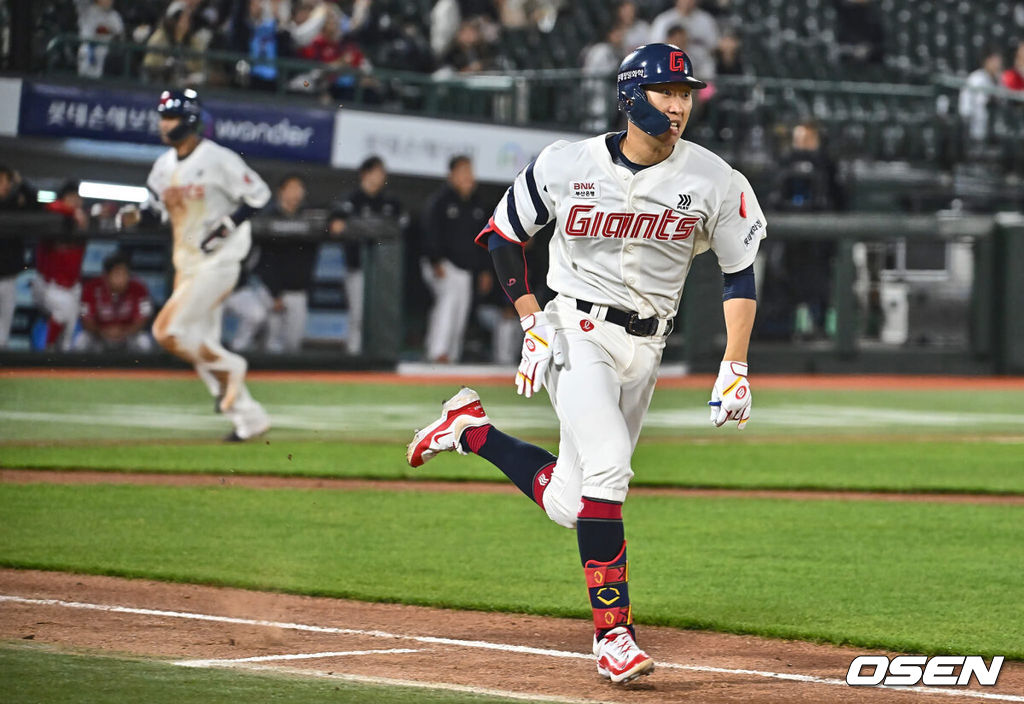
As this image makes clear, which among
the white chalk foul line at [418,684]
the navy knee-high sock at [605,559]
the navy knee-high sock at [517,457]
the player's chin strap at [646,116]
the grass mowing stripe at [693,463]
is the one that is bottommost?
the grass mowing stripe at [693,463]

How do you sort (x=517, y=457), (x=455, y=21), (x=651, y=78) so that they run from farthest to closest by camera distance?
1. (x=455, y=21)
2. (x=517, y=457)
3. (x=651, y=78)

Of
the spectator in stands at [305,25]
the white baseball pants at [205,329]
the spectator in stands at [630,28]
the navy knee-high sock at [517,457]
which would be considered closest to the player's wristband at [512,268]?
the navy knee-high sock at [517,457]

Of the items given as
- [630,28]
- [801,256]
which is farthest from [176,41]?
[801,256]

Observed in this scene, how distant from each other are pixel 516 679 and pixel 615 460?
74cm

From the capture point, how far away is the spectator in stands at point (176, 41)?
50.6ft

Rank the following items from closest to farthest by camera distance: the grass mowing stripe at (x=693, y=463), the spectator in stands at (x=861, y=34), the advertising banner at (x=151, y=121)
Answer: the grass mowing stripe at (x=693, y=463)
the advertising banner at (x=151, y=121)
the spectator in stands at (x=861, y=34)

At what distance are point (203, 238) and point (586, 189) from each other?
629 centimetres

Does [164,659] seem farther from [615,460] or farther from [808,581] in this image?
[808,581]

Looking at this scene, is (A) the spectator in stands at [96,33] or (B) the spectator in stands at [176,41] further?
(B) the spectator in stands at [176,41]

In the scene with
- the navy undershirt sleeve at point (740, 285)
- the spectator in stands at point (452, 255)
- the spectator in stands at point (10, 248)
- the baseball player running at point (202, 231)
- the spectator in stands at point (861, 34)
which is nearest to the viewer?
the navy undershirt sleeve at point (740, 285)

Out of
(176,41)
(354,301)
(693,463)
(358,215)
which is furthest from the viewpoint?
(354,301)

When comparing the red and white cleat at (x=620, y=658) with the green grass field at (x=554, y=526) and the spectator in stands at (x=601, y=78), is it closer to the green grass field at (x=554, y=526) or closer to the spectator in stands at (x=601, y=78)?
the green grass field at (x=554, y=526)

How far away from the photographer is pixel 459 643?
5.04 meters

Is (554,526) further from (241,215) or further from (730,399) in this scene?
(241,215)
